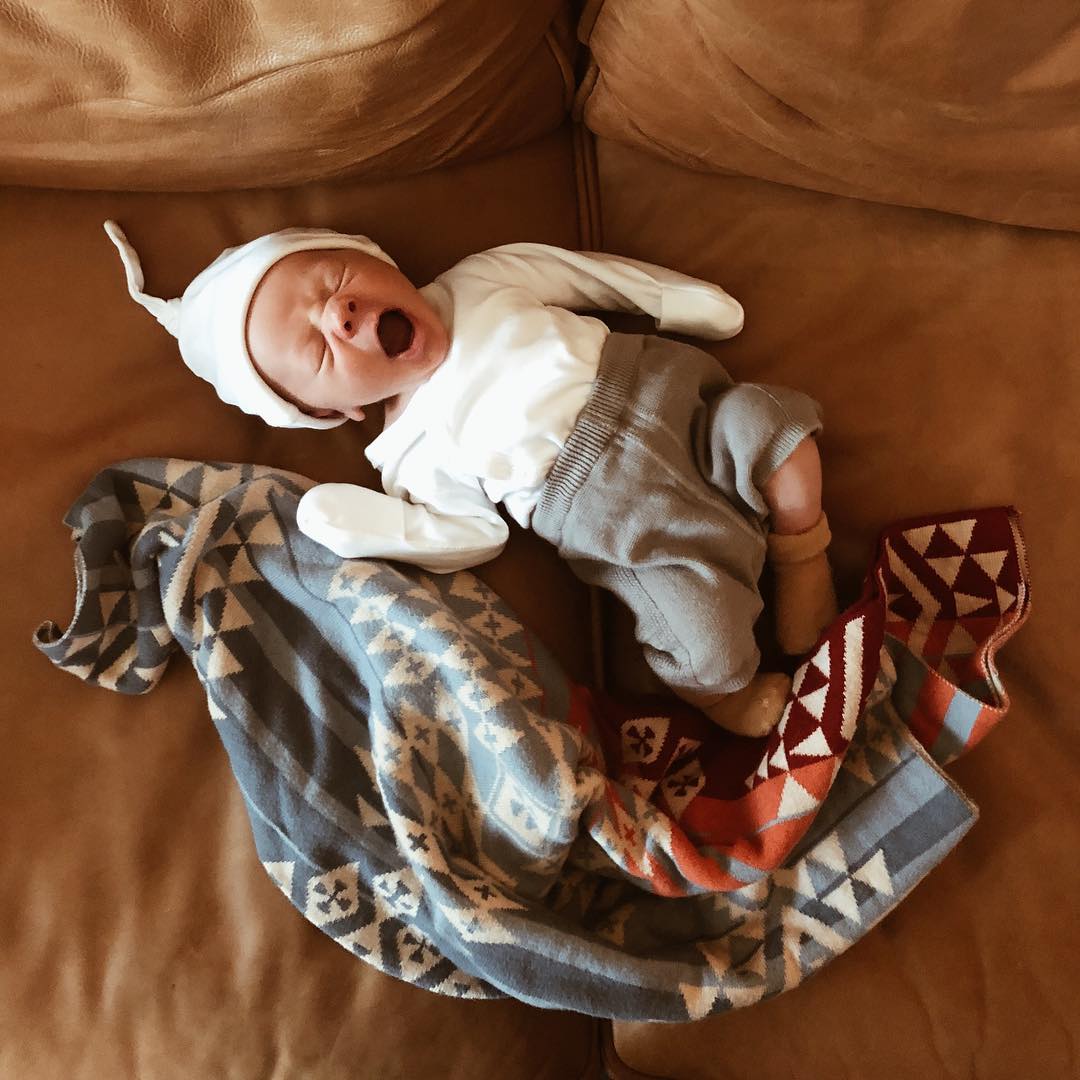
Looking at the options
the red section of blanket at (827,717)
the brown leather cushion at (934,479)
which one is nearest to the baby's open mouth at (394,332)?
the brown leather cushion at (934,479)

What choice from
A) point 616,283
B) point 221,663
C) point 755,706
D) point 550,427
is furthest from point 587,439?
point 221,663

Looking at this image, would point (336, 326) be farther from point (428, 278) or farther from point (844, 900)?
point (844, 900)

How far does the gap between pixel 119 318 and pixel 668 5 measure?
647 mm

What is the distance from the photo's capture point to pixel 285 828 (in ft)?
2.78

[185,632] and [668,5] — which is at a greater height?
[668,5]

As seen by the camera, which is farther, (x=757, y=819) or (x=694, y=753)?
(x=694, y=753)

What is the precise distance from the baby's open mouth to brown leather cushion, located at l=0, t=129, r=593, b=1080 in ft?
0.48

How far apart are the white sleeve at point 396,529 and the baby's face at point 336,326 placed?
0.36 feet

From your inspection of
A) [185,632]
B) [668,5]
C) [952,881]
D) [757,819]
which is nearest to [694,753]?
[757,819]

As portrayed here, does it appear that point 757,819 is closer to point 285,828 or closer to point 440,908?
point 440,908

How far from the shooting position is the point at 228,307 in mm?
878

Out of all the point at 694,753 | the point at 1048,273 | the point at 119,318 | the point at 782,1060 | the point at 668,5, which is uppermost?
the point at 668,5

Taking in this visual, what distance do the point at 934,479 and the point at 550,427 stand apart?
0.41m

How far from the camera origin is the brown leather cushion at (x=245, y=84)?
780 millimetres
